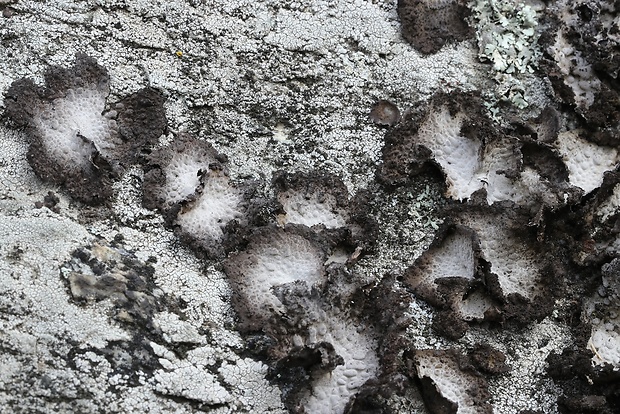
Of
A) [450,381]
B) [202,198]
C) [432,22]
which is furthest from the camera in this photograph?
[432,22]

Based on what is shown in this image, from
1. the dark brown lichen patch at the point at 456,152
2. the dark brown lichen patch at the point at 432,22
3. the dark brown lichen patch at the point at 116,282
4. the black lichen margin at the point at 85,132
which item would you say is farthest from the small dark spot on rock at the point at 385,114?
the dark brown lichen patch at the point at 116,282

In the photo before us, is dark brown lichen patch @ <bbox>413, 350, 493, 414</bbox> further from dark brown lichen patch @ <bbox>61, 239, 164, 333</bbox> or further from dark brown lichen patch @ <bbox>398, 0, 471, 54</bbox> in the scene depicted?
dark brown lichen patch @ <bbox>398, 0, 471, 54</bbox>

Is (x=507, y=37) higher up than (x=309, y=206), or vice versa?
(x=507, y=37)

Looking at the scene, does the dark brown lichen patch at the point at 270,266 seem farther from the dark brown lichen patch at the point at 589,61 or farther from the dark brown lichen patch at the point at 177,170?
the dark brown lichen patch at the point at 589,61

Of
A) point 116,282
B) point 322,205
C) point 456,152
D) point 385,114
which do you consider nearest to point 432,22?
point 385,114

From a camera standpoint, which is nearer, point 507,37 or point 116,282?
point 116,282

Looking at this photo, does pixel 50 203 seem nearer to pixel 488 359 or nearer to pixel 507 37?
pixel 488 359

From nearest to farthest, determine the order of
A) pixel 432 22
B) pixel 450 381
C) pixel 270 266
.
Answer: pixel 450 381, pixel 270 266, pixel 432 22
